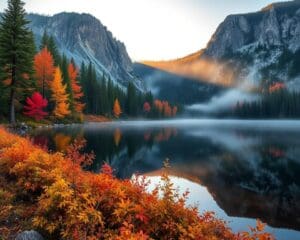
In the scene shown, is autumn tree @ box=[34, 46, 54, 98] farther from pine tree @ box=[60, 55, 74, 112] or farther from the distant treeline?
the distant treeline

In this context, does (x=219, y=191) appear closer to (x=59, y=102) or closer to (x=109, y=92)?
(x=59, y=102)

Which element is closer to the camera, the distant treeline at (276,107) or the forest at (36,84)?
the forest at (36,84)

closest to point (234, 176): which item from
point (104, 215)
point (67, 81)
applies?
point (104, 215)

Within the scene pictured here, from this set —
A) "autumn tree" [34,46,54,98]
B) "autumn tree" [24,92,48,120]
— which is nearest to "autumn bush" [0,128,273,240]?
"autumn tree" [24,92,48,120]

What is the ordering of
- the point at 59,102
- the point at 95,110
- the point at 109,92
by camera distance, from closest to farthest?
1. the point at 59,102
2. the point at 95,110
3. the point at 109,92

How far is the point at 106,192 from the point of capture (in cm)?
896

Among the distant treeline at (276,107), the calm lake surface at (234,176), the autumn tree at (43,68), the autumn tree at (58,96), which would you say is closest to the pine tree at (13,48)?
the autumn tree at (43,68)

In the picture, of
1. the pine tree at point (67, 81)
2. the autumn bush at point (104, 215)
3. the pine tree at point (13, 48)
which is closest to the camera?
the autumn bush at point (104, 215)

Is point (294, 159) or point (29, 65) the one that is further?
point (29, 65)

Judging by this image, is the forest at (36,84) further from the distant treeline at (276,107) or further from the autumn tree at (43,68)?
the distant treeline at (276,107)

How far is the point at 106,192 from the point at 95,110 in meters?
97.2

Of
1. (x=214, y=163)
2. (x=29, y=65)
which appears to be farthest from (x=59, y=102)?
(x=214, y=163)

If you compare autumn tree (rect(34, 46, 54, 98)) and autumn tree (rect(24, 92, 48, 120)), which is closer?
autumn tree (rect(24, 92, 48, 120))

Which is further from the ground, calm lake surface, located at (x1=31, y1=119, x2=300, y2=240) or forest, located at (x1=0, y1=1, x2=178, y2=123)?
forest, located at (x1=0, y1=1, x2=178, y2=123)
